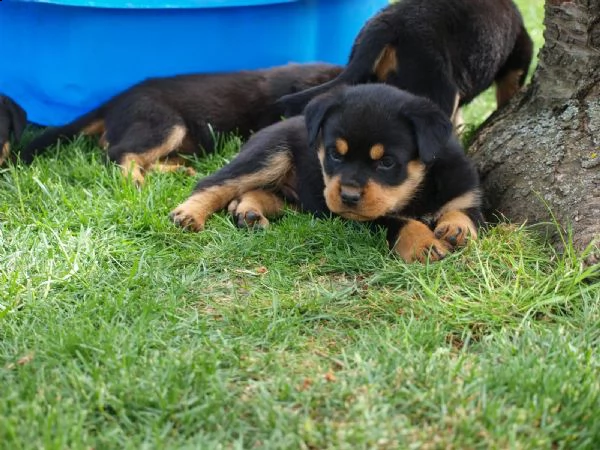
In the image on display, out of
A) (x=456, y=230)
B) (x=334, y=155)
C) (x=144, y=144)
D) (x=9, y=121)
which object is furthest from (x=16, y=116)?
(x=456, y=230)

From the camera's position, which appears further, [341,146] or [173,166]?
[173,166]

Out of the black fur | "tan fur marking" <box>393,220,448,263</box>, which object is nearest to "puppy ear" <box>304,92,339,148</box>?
"tan fur marking" <box>393,220,448,263</box>

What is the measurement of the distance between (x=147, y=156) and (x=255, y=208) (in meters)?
1.05

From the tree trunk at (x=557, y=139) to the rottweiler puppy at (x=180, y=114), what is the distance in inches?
56.9

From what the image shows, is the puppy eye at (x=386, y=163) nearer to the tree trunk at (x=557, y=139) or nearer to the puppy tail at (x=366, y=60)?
the tree trunk at (x=557, y=139)

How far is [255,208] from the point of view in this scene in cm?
410

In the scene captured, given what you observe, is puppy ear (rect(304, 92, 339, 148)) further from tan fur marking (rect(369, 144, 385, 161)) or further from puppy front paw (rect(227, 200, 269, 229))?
puppy front paw (rect(227, 200, 269, 229))

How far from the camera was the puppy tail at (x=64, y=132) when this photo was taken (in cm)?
486

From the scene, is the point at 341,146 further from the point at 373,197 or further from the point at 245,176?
the point at 245,176

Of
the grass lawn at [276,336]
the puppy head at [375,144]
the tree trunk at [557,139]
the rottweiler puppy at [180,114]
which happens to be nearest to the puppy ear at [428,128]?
the puppy head at [375,144]

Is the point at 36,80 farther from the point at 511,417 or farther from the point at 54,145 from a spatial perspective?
the point at 511,417

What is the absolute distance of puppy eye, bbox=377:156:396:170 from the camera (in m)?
3.62

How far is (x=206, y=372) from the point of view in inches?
105

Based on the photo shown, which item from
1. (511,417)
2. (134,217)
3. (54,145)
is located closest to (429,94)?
(134,217)
